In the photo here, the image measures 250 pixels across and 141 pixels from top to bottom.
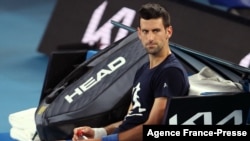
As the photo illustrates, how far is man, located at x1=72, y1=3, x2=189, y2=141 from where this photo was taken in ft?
11.5

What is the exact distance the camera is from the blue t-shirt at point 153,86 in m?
3.52

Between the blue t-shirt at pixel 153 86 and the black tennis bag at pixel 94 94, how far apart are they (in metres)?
0.24

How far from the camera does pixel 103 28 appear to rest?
6.30m

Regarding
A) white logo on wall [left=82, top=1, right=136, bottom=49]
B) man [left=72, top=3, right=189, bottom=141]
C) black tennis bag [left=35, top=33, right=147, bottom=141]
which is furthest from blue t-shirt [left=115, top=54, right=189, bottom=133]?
white logo on wall [left=82, top=1, right=136, bottom=49]

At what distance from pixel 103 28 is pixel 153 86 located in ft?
8.99

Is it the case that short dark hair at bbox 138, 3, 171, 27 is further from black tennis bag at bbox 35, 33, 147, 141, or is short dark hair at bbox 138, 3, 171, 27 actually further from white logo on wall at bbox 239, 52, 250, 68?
white logo on wall at bbox 239, 52, 250, 68

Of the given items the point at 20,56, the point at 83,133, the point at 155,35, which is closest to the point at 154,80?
the point at 155,35

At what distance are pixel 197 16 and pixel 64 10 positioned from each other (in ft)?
4.40

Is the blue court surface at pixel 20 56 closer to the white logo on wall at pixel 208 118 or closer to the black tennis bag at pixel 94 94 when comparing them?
the black tennis bag at pixel 94 94

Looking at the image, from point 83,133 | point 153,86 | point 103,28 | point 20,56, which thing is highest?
point 103,28

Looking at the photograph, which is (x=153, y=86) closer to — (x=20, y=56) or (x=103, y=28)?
(x=103, y=28)

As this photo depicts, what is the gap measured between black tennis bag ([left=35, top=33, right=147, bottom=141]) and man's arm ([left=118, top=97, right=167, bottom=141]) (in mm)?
488

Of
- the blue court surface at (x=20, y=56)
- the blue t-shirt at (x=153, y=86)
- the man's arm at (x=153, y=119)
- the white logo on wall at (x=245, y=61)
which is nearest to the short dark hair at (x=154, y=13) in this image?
the blue t-shirt at (x=153, y=86)

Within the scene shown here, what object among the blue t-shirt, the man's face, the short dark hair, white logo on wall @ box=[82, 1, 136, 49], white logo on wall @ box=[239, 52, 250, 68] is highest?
white logo on wall @ box=[82, 1, 136, 49]
